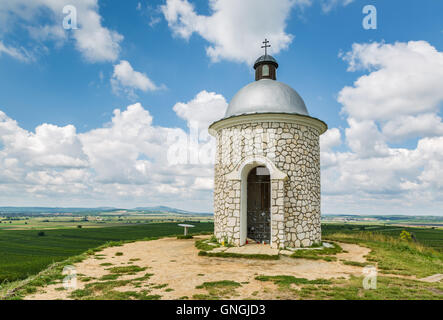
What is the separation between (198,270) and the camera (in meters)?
8.20

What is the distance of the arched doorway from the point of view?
576 inches

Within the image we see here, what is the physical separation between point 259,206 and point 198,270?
24.4 ft

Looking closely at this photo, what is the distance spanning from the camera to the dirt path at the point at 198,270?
6141 millimetres

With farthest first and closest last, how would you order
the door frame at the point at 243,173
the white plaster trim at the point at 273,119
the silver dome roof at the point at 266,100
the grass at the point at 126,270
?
the silver dome roof at the point at 266,100 → the white plaster trim at the point at 273,119 → the door frame at the point at 243,173 → the grass at the point at 126,270

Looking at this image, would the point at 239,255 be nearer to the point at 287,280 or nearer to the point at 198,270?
the point at 198,270

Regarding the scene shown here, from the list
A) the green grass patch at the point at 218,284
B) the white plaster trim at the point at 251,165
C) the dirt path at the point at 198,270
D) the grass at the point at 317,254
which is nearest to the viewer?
the dirt path at the point at 198,270

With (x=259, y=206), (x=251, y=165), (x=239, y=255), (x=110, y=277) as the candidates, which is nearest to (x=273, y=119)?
(x=251, y=165)

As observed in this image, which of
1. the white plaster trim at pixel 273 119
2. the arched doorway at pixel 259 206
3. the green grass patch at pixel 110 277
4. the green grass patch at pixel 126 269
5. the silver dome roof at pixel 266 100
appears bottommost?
the green grass patch at pixel 126 269

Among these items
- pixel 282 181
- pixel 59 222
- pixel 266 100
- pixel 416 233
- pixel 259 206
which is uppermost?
pixel 266 100

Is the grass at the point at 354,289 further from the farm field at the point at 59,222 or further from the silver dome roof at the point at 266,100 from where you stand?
the farm field at the point at 59,222

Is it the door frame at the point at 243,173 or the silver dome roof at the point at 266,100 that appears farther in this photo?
the silver dome roof at the point at 266,100

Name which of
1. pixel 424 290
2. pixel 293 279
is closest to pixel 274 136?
pixel 293 279

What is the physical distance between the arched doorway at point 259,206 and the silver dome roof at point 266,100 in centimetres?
366

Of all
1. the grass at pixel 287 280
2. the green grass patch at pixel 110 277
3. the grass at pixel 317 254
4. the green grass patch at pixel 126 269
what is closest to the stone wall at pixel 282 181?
the grass at pixel 317 254
